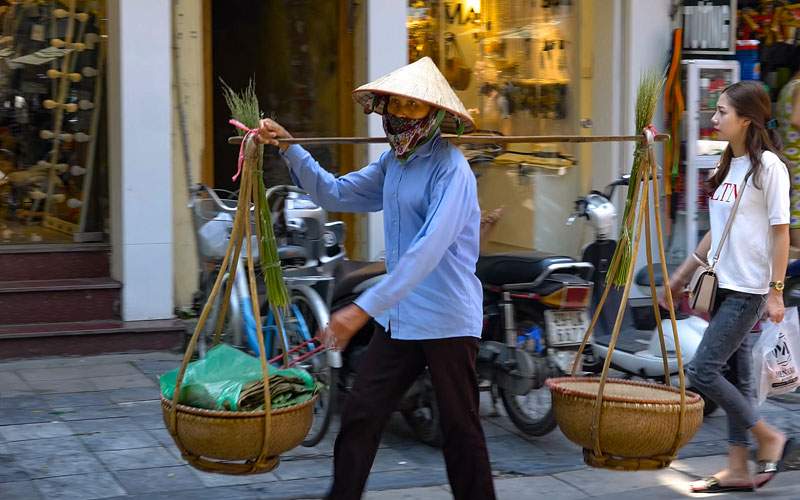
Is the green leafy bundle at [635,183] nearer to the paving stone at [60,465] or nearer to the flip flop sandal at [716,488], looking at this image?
the flip flop sandal at [716,488]

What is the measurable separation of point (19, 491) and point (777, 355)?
3.43 m

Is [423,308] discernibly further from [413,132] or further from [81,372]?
[81,372]

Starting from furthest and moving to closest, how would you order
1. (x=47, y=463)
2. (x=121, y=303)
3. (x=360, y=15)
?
(x=360, y=15) < (x=121, y=303) < (x=47, y=463)

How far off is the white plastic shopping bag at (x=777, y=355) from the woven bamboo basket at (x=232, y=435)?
7.72ft

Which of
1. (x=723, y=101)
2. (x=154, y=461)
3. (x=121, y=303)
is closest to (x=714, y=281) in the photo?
(x=723, y=101)

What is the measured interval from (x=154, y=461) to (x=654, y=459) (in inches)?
96.4

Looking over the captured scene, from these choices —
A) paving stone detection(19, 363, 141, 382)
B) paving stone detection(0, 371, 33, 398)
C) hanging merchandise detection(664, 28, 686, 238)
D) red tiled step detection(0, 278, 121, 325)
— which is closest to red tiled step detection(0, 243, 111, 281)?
red tiled step detection(0, 278, 121, 325)

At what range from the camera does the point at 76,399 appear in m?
6.46

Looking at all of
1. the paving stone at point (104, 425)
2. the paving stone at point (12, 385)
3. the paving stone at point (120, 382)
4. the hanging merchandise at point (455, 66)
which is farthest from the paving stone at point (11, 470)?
the hanging merchandise at point (455, 66)

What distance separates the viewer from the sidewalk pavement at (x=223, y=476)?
499 cm

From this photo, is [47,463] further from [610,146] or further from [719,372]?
[610,146]

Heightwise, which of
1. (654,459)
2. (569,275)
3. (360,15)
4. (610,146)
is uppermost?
(360,15)

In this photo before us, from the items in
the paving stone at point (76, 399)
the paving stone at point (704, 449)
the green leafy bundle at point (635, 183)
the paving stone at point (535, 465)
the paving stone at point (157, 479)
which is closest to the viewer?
the green leafy bundle at point (635, 183)

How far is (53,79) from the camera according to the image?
8125 mm
